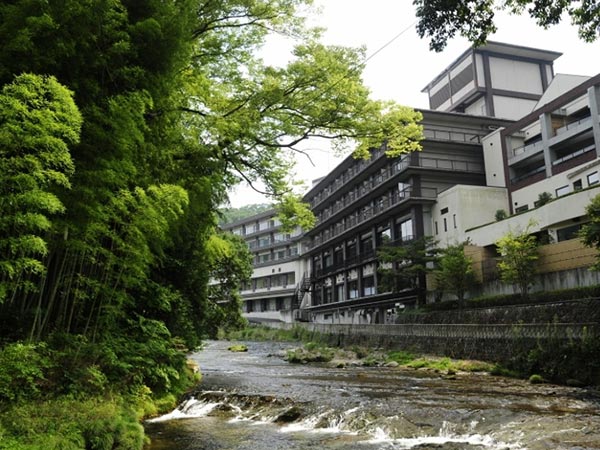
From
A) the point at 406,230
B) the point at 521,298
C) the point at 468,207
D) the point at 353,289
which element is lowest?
the point at 521,298

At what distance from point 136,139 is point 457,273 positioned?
2237 cm

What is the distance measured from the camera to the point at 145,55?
793 cm

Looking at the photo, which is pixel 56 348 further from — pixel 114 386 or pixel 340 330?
pixel 340 330

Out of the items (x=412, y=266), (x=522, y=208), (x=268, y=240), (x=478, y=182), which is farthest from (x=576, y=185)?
(x=268, y=240)

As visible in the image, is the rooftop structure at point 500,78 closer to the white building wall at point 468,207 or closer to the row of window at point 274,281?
the white building wall at point 468,207

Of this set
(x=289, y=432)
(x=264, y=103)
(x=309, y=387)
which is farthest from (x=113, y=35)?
(x=309, y=387)

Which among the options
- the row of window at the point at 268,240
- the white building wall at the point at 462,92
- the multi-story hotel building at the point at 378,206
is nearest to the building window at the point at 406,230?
the multi-story hotel building at the point at 378,206

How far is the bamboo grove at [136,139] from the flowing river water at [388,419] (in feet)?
7.29

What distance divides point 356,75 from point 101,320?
8002mm

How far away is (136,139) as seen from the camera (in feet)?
23.6

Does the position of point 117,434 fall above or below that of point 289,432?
above

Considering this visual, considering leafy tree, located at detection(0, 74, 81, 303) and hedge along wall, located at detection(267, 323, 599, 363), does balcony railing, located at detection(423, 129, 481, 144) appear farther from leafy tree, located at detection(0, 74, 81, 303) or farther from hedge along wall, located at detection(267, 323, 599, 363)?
leafy tree, located at detection(0, 74, 81, 303)

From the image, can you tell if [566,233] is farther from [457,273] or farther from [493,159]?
[493,159]

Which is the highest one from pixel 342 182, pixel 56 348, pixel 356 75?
pixel 342 182
